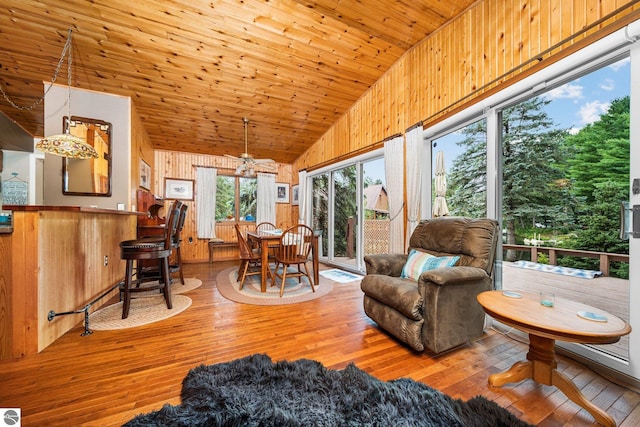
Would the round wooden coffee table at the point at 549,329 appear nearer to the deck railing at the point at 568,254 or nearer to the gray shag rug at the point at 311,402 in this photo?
the gray shag rug at the point at 311,402

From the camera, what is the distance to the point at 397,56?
11.3 feet

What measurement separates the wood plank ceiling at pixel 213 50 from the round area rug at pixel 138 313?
9.89 feet

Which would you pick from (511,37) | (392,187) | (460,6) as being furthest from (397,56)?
(392,187)

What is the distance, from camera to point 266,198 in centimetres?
617

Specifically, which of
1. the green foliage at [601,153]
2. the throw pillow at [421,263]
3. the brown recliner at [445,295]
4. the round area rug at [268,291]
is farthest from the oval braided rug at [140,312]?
the green foliage at [601,153]

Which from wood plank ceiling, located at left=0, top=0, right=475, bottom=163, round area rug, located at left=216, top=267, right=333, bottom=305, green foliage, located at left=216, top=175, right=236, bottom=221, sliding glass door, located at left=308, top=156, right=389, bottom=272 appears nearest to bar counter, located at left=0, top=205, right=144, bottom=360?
round area rug, located at left=216, top=267, right=333, bottom=305

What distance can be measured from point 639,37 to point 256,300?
3.62m

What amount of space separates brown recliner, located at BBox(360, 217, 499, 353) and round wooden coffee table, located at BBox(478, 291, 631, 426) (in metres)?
0.24

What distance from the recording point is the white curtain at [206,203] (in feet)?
18.1

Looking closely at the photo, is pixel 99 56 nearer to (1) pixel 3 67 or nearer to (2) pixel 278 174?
(1) pixel 3 67

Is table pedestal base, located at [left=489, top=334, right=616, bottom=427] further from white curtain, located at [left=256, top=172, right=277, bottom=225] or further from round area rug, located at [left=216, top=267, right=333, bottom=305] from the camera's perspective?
white curtain, located at [left=256, top=172, right=277, bottom=225]

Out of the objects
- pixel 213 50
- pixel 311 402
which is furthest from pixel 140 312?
pixel 213 50

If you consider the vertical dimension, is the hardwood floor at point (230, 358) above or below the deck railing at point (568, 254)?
below

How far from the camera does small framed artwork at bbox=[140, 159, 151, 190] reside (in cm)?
416
